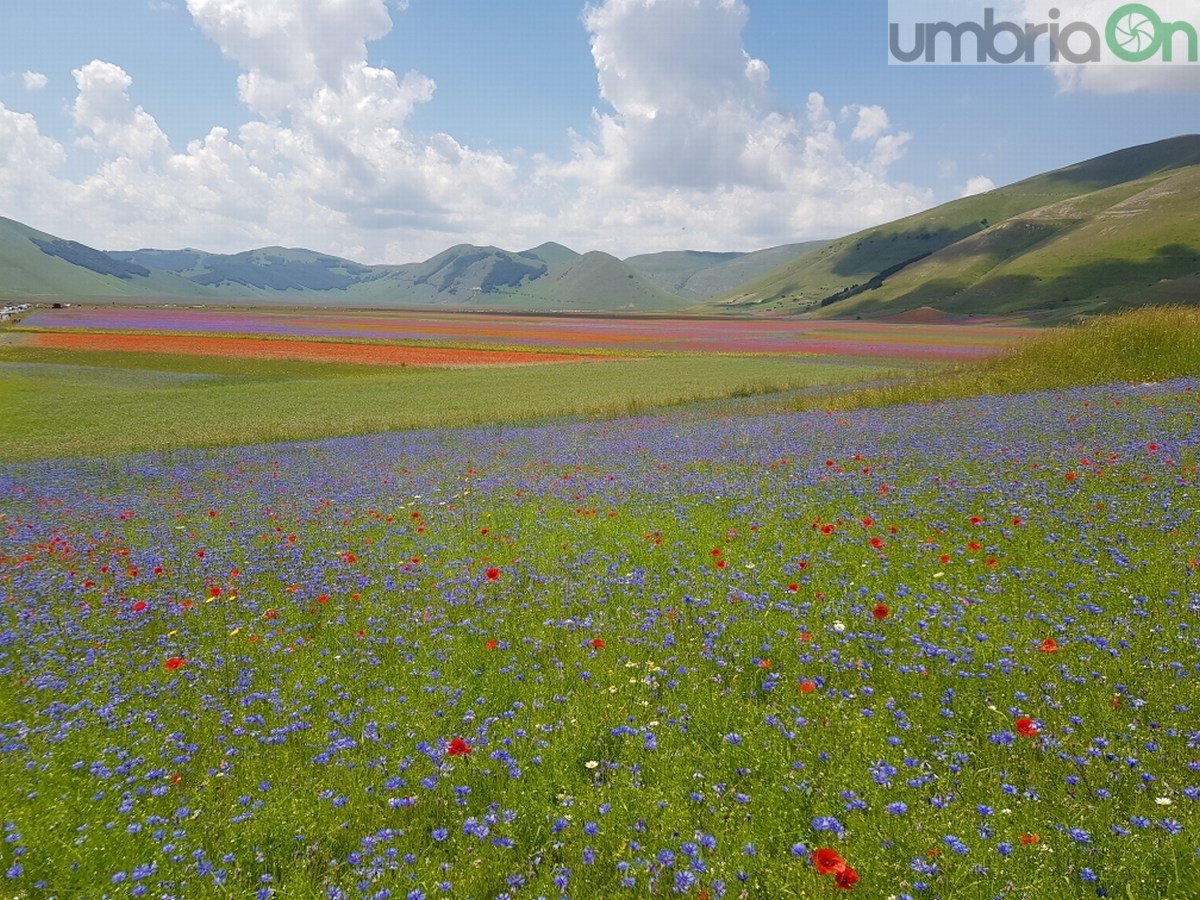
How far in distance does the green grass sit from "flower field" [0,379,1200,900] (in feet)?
62.0

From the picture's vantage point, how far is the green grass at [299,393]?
2875 centimetres

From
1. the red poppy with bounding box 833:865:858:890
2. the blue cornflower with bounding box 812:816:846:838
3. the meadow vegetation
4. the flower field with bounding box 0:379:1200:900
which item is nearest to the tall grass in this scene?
the meadow vegetation

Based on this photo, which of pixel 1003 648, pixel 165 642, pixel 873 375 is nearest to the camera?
pixel 1003 648

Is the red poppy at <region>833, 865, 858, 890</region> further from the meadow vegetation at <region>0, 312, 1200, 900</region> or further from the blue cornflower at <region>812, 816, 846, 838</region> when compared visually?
the blue cornflower at <region>812, 816, 846, 838</region>

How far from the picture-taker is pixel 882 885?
3.69 meters

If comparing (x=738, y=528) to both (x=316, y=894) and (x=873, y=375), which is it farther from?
(x=873, y=375)

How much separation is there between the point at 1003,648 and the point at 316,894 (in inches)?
228

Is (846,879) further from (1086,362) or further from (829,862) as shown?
(1086,362)

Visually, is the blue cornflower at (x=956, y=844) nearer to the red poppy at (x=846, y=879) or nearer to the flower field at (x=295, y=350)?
the red poppy at (x=846, y=879)

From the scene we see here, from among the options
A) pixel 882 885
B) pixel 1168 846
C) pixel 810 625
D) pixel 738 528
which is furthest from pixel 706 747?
pixel 738 528

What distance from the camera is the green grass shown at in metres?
28.8

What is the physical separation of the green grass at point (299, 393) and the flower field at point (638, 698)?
1890 cm

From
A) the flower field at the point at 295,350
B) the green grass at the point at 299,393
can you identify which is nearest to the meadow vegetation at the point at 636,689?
the green grass at the point at 299,393

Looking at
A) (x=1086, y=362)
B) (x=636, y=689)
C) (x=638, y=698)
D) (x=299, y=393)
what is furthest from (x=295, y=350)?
(x=638, y=698)
